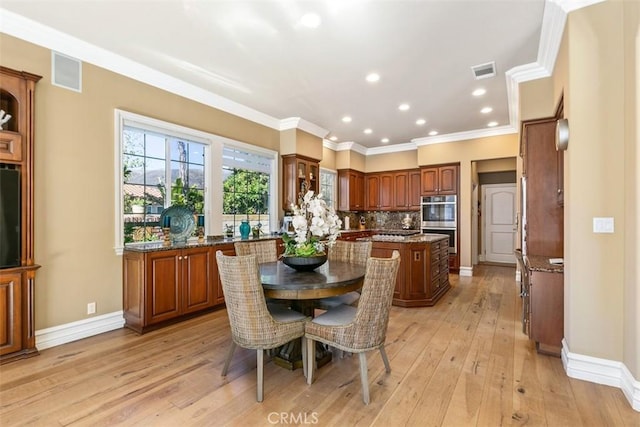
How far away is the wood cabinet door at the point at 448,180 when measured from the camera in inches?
256

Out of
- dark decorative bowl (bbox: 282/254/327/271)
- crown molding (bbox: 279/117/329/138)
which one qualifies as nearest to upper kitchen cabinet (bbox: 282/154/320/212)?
crown molding (bbox: 279/117/329/138)

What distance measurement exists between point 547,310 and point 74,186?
15.2 ft

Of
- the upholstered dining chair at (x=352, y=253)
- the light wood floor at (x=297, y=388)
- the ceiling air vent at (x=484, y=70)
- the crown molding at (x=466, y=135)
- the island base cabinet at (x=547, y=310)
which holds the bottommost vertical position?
the light wood floor at (x=297, y=388)

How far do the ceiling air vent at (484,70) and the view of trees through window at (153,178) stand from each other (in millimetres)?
3710

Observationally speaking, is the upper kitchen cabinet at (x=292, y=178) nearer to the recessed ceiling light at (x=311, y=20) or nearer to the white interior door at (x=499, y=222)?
the recessed ceiling light at (x=311, y=20)

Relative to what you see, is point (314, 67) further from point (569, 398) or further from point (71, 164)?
point (569, 398)

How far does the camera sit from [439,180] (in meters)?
6.68

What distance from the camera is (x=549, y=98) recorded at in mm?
3488

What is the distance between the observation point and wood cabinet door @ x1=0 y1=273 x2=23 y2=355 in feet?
8.38

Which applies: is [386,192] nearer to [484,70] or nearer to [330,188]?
[330,188]

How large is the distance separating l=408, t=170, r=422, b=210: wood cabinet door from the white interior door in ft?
6.68

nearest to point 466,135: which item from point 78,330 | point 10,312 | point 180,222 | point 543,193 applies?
point 543,193

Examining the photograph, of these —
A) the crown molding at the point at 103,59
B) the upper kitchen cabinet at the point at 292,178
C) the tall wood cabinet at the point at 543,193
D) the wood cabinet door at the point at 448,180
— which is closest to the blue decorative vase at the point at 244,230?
the upper kitchen cabinet at the point at 292,178

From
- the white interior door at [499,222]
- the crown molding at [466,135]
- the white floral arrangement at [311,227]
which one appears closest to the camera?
the white floral arrangement at [311,227]
